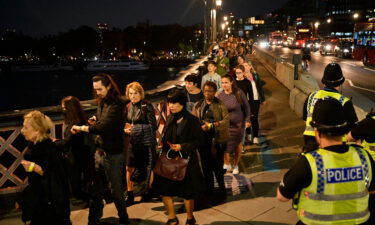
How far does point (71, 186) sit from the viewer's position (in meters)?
4.07

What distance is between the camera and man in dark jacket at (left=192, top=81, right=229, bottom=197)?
A: 5.60 metres

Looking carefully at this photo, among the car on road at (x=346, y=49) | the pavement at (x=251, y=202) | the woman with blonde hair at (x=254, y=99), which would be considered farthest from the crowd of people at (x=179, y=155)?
A: the car on road at (x=346, y=49)

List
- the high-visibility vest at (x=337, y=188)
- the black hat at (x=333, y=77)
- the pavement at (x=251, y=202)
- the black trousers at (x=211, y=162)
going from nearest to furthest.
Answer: the high-visibility vest at (x=337, y=188) → the black hat at (x=333, y=77) → the pavement at (x=251, y=202) → the black trousers at (x=211, y=162)

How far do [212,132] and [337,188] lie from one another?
133 inches

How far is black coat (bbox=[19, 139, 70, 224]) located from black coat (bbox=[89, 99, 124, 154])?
696 mm

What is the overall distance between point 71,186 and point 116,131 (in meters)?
0.81

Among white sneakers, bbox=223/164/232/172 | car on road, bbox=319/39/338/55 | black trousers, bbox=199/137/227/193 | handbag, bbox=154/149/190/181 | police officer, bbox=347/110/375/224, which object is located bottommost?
white sneakers, bbox=223/164/232/172

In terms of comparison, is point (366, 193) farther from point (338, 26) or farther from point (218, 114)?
point (338, 26)

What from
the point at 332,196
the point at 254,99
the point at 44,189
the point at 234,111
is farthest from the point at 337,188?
the point at 254,99

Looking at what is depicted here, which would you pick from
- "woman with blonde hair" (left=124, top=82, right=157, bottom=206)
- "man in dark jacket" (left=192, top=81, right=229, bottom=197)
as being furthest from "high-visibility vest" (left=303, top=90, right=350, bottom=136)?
"woman with blonde hair" (left=124, top=82, right=157, bottom=206)

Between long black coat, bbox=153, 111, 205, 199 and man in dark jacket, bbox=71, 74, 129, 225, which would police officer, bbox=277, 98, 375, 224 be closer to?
long black coat, bbox=153, 111, 205, 199

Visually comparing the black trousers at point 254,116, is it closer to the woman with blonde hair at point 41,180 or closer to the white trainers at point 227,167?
the white trainers at point 227,167

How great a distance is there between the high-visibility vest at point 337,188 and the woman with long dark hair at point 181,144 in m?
2.24

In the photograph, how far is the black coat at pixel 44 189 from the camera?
142 inches
